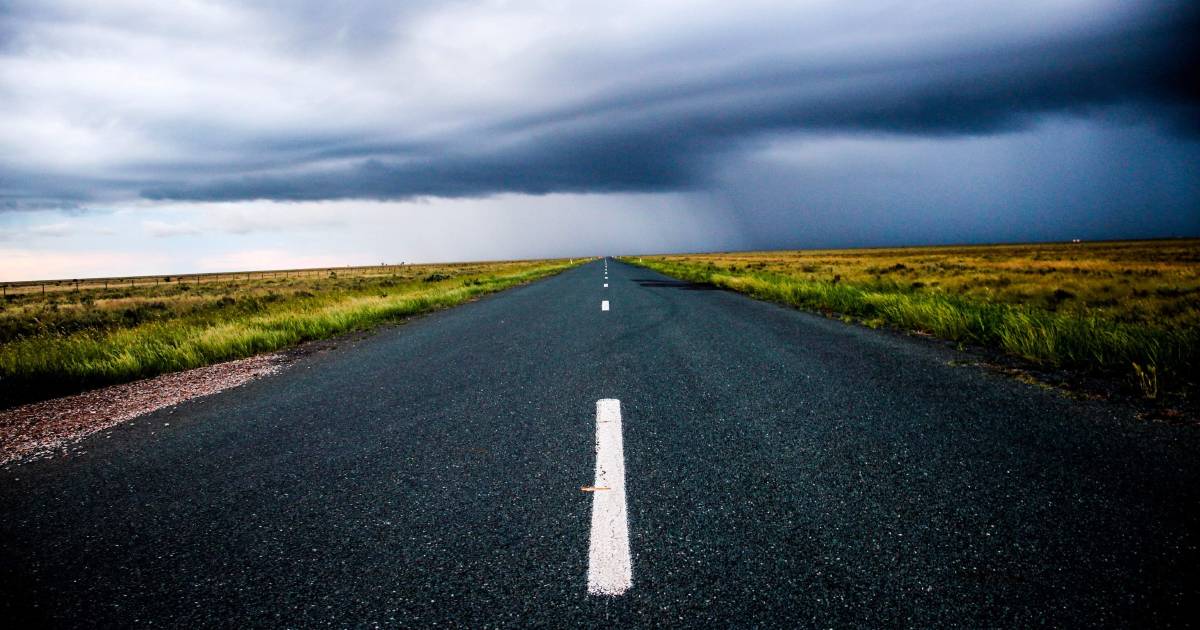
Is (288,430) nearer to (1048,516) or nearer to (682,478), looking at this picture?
(682,478)

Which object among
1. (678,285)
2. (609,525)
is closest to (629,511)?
(609,525)

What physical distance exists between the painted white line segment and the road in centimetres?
2

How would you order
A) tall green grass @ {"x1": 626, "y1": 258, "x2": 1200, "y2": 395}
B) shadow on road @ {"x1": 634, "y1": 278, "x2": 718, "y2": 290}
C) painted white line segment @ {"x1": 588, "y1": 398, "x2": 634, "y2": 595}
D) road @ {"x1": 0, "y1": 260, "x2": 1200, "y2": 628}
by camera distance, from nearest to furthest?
road @ {"x1": 0, "y1": 260, "x2": 1200, "y2": 628} → painted white line segment @ {"x1": 588, "y1": 398, "x2": 634, "y2": 595} → tall green grass @ {"x1": 626, "y1": 258, "x2": 1200, "y2": 395} → shadow on road @ {"x1": 634, "y1": 278, "x2": 718, "y2": 290}

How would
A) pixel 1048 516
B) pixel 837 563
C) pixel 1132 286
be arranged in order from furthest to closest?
pixel 1132 286 < pixel 1048 516 < pixel 837 563

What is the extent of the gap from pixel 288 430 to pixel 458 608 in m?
2.85

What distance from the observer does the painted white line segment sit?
1983mm

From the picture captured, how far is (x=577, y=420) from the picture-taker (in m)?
3.95

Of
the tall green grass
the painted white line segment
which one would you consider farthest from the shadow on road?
the painted white line segment

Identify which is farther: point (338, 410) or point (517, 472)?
point (338, 410)

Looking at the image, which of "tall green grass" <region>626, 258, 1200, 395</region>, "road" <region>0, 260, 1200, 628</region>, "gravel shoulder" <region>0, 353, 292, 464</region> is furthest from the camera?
"tall green grass" <region>626, 258, 1200, 395</region>

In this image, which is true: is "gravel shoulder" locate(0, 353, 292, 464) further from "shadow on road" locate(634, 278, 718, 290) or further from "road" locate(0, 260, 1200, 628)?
"shadow on road" locate(634, 278, 718, 290)

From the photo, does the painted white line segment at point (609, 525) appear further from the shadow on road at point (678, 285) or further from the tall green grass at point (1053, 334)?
the shadow on road at point (678, 285)

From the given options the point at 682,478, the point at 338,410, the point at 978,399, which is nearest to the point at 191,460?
the point at 338,410

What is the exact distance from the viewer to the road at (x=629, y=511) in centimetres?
188
